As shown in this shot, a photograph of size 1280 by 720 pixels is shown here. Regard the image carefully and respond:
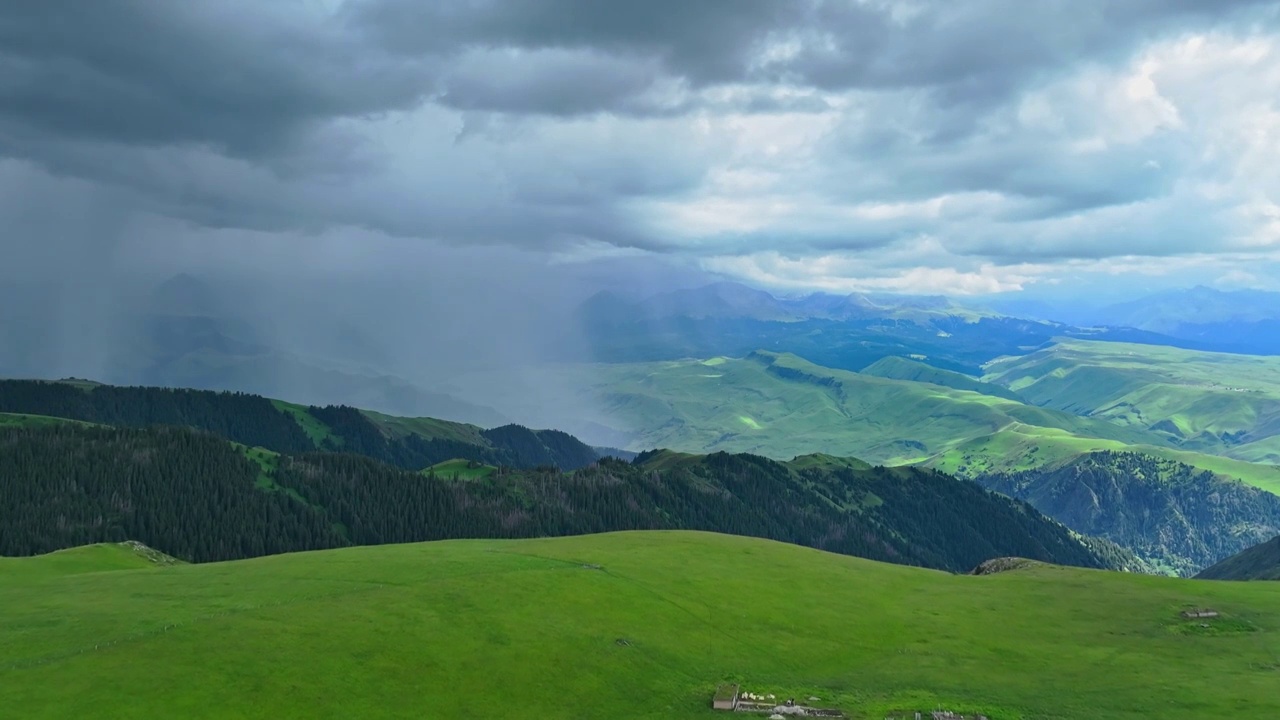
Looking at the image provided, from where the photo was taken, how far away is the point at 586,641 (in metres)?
70.2

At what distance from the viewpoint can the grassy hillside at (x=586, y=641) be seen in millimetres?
54812

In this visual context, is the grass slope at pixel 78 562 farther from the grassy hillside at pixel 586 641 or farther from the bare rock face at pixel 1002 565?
the bare rock face at pixel 1002 565

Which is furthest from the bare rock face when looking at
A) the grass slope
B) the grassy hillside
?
the grass slope

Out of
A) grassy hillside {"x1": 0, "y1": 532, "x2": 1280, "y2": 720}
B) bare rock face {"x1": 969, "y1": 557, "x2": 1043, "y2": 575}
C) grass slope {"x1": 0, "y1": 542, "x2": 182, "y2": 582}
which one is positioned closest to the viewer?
grassy hillside {"x1": 0, "y1": 532, "x2": 1280, "y2": 720}

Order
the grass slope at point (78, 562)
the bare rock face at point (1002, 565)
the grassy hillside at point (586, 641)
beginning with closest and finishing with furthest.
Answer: the grassy hillside at point (586, 641) → the grass slope at point (78, 562) → the bare rock face at point (1002, 565)

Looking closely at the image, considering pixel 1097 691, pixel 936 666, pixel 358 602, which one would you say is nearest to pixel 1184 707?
pixel 1097 691

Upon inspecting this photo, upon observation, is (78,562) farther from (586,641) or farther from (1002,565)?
(1002,565)

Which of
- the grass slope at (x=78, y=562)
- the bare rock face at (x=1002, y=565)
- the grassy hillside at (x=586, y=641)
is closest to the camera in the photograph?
the grassy hillside at (x=586, y=641)

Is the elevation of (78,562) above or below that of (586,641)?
above

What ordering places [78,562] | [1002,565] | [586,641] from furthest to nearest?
[1002,565] → [78,562] → [586,641]

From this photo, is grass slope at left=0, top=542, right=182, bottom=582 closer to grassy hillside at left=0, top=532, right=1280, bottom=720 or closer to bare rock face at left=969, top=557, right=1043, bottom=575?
grassy hillside at left=0, top=532, right=1280, bottom=720

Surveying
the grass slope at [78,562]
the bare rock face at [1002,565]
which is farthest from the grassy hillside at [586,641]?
the bare rock face at [1002,565]

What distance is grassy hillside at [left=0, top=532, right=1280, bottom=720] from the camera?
180 feet

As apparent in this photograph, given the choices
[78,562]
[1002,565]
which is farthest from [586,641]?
[1002,565]
